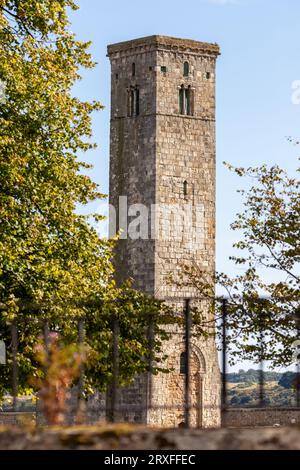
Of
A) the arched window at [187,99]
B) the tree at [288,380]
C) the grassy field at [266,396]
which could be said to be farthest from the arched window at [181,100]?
the grassy field at [266,396]

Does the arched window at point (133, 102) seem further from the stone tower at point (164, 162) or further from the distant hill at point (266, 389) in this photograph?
the distant hill at point (266, 389)

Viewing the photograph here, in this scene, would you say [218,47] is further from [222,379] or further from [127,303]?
[222,379]

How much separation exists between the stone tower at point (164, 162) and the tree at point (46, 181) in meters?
39.6

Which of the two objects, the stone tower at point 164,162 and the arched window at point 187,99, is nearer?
the stone tower at point 164,162

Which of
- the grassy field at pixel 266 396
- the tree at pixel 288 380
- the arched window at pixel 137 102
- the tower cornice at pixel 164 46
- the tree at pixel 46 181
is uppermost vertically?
the tower cornice at pixel 164 46

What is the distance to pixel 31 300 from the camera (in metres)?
23.0

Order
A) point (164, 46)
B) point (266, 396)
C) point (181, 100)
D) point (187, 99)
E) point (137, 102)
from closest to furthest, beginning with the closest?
point (266, 396) → point (164, 46) → point (137, 102) → point (181, 100) → point (187, 99)

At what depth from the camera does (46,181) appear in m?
24.8

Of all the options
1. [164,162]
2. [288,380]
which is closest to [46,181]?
[288,380]

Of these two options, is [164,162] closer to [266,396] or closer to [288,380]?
[288,380]

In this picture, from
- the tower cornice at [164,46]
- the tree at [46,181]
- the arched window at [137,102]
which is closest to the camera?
the tree at [46,181]

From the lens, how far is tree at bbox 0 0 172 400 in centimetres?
2327

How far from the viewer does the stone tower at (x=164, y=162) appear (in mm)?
66812

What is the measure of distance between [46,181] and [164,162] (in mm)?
43275
